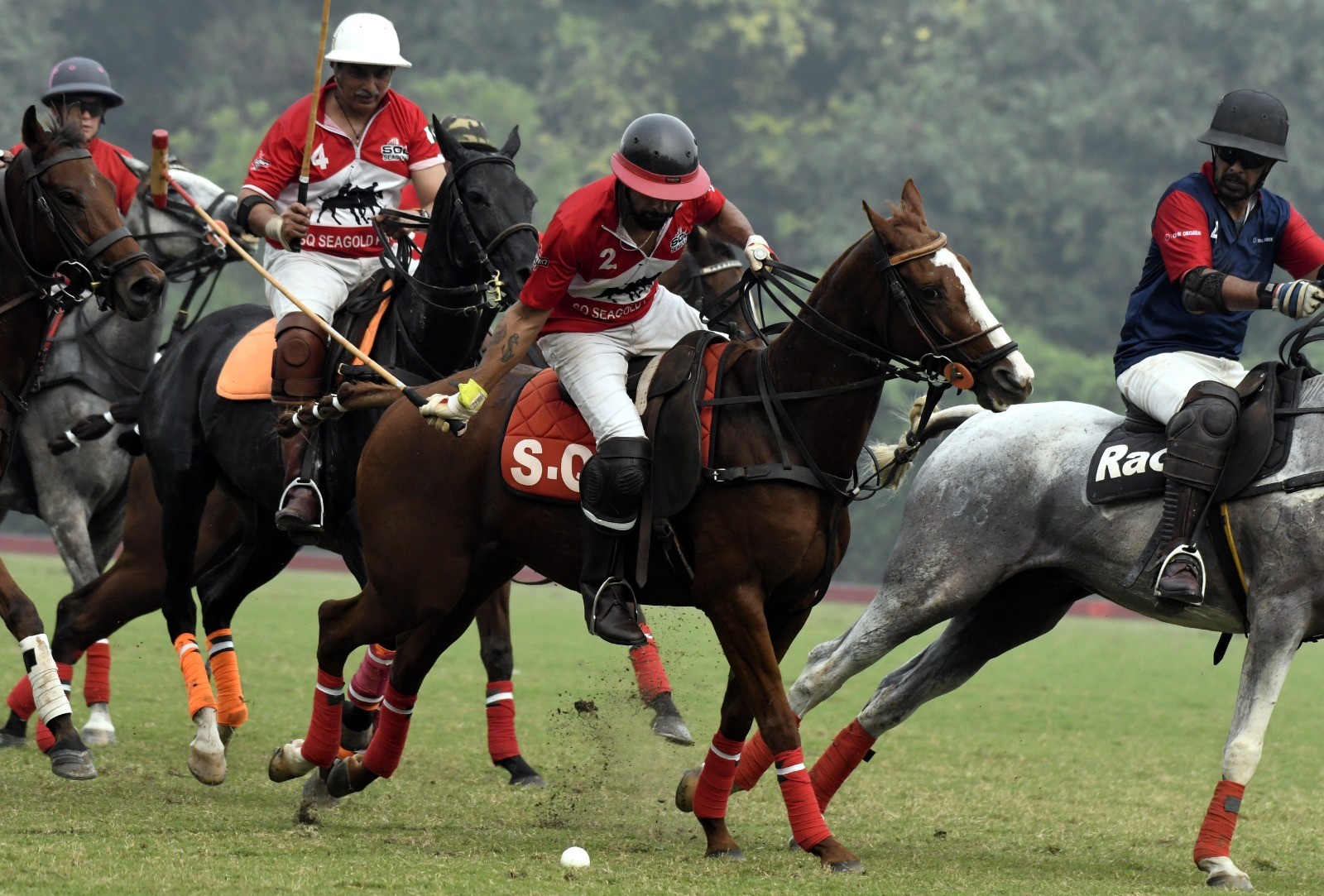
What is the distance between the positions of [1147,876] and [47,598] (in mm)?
13037

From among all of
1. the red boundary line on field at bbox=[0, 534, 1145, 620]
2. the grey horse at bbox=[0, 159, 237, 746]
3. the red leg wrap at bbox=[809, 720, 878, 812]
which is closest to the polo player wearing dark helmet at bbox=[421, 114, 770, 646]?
the red leg wrap at bbox=[809, 720, 878, 812]

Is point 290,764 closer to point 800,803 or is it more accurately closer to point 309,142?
point 800,803

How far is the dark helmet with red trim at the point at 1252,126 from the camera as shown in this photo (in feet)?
22.7

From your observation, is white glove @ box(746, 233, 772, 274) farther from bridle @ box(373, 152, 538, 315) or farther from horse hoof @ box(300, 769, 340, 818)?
horse hoof @ box(300, 769, 340, 818)

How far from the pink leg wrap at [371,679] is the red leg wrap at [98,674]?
2209 millimetres

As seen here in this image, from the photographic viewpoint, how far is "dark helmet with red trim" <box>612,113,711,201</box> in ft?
20.6

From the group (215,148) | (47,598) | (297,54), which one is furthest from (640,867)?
(297,54)

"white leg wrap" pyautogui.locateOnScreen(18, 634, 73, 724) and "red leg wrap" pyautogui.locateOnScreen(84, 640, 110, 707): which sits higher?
"white leg wrap" pyautogui.locateOnScreen(18, 634, 73, 724)

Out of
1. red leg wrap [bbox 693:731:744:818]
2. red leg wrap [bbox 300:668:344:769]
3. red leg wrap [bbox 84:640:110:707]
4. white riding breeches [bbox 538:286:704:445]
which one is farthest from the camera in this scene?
red leg wrap [bbox 84:640:110:707]

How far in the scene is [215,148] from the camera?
119ft

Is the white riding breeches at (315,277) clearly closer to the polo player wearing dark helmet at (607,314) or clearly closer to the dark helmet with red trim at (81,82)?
the polo player wearing dark helmet at (607,314)

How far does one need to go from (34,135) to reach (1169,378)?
452 centimetres

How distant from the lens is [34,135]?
703cm

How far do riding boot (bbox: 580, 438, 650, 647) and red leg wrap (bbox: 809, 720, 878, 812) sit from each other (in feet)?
4.01
